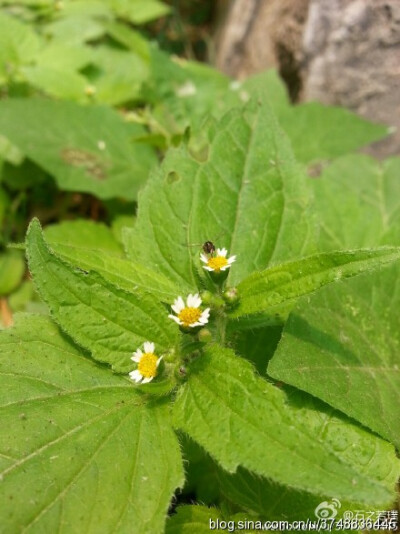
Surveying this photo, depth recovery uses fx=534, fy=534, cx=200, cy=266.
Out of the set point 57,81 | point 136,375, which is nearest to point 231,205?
point 136,375

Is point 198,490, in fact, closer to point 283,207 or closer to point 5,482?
point 5,482

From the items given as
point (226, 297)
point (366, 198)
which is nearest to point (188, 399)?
point (226, 297)

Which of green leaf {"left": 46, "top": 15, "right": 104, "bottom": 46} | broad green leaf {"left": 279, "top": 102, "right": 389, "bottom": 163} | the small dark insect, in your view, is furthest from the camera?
green leaf {"left": 46, "top": 15, "right": 104, "bottom": 46}

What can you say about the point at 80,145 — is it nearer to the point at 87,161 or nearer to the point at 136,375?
the point at 87,161

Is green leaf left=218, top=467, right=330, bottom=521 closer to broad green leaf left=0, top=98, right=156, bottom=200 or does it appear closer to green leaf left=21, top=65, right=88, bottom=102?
broad green leaf left=0, top=98, right=156, bottom=200

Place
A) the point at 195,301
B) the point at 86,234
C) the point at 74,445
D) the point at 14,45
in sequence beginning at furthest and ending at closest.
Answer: the point at 14,45, the point at 86,234, the point at 195,301, the point at 74,445

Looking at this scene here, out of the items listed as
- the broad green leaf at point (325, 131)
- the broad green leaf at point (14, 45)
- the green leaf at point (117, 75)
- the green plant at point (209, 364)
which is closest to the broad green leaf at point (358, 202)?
the broad green leaf at point (325, 131)

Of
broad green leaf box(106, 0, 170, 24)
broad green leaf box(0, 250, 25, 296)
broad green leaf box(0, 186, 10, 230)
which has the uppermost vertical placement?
broad green leaf box(106, 0, 170, 24)

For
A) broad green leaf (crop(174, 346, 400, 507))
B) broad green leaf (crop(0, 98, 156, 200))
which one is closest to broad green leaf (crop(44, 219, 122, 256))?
broad green leaf (crop(0, 98, 156, 200))
